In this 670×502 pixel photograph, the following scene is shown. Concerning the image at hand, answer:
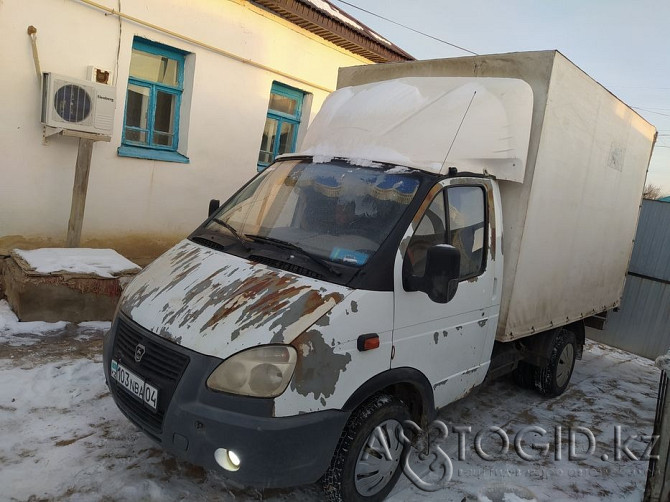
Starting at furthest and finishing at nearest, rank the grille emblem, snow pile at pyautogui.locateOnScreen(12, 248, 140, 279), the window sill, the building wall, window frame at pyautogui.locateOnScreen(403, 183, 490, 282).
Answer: the window sill → the building wall → snow pile at pyautogui.locateOnScreen(12, 248, 140, 279) → window frame at pyautogui.locateOnScreen(403, 183, 490, 282) → the grille emblem

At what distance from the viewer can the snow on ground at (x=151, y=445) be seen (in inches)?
114

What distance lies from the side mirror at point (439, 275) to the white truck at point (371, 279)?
11 millimetres

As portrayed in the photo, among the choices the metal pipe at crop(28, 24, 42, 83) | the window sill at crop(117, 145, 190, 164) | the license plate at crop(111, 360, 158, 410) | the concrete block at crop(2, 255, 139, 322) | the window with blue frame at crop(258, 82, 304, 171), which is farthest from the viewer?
the window with blue frame at crop(258, 82, 304, 171)

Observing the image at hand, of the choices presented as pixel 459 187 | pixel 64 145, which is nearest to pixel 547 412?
pixel 459 187

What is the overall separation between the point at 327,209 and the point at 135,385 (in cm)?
155

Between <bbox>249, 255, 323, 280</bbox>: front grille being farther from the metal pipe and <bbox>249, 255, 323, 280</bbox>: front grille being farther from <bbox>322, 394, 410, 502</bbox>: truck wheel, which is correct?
the metal pipe

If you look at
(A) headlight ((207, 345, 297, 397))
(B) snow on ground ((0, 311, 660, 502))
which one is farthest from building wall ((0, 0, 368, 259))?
(A) headlight ((207, 345, 297, 397))

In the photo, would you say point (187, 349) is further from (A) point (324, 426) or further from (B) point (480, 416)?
(B) point (480, 416)

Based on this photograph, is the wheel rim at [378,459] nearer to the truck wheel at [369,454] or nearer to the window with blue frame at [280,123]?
the truck wheel at [369,454]

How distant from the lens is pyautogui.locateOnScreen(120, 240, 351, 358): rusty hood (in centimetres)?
253

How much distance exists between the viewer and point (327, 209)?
332 cm

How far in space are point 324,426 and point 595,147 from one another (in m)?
3.82

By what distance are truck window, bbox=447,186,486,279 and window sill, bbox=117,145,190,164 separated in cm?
477

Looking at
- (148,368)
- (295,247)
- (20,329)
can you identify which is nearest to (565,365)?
(295,247)
